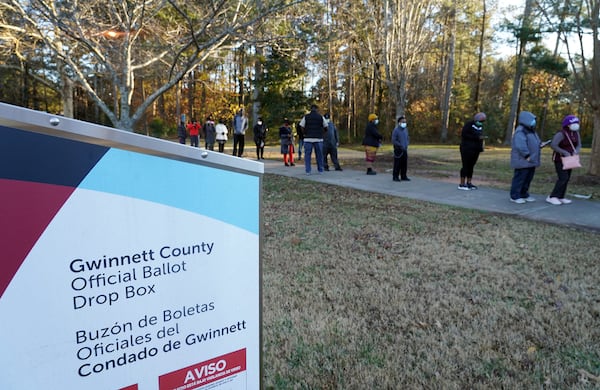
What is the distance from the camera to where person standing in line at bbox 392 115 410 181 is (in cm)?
1100

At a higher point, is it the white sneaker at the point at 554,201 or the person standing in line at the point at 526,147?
the person standing in line at the point at 526,147

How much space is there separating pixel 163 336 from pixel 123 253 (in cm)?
33

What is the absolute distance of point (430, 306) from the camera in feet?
12.6

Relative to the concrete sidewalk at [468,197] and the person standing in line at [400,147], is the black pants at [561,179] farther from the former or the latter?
the person standing in line at [400,147]

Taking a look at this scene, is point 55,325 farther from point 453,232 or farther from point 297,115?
point 297,115

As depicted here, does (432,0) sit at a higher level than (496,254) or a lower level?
higher

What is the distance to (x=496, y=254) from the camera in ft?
17.5

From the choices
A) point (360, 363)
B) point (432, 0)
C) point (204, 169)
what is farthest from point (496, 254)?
point (432, 0)

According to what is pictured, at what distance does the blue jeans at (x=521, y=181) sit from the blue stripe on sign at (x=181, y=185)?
7957mm

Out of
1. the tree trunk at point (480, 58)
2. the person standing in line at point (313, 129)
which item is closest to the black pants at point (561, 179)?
the person standing in line at point (313, 129)

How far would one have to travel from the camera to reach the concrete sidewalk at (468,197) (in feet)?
24.2

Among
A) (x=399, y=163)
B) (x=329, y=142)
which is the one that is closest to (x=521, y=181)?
(x=399, y=163)

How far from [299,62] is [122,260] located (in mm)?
26523

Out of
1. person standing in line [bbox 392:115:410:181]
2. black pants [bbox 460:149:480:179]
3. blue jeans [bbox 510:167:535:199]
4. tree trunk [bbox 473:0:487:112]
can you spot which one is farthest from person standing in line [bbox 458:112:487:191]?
tree trunk [bbox 473:0:487:112]
